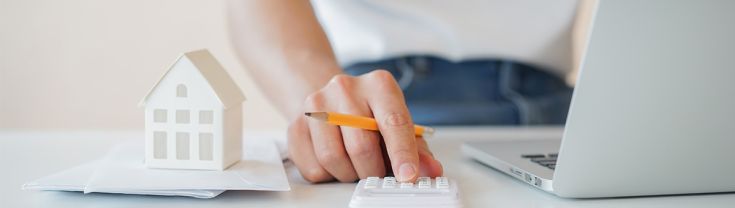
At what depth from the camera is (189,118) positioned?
Answer: 0.74 metres

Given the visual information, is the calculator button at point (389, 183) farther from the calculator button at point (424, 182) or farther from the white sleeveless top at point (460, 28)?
the white sleeveless top at point (460, 28)

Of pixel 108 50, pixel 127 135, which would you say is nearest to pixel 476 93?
pixel 127 135

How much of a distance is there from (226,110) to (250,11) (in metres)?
0.51

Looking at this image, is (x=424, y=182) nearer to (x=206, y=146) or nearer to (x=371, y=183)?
(x=371, y=183)

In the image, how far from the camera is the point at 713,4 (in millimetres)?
587

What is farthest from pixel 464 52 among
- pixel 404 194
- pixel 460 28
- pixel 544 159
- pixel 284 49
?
pixel 404 194

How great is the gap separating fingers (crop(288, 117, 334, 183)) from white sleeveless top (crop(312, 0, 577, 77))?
2.26 ft

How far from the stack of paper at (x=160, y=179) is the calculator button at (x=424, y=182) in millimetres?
110

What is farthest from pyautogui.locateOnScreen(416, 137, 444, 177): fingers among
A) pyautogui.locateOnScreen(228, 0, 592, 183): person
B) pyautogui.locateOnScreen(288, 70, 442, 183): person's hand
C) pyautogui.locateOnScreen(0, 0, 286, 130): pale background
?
pyautogui.locateOnScreen(0, 0, 286, 130): pale background

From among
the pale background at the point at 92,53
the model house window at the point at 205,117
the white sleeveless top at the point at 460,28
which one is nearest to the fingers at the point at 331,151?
the model house window at the point at 205,117

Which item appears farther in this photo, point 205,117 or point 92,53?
point 92,53

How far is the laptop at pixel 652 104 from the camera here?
58 centimetres

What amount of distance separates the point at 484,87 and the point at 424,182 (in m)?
0.88

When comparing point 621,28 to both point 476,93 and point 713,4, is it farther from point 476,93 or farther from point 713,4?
point 476,93
